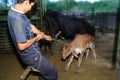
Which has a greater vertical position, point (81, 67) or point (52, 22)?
point (52, 22)

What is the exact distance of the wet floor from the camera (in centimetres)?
519

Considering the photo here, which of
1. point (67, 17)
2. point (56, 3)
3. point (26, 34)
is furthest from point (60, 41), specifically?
point (26, 34)

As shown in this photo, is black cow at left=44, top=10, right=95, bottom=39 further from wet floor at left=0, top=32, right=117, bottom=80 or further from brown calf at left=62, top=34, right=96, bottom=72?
brown calf at left=62, top=34, right=96, bottom=72

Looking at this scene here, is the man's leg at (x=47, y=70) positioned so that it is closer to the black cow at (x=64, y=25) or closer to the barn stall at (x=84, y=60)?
the barn stall at (x=84, y=60)

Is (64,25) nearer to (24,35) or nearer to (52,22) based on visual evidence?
(52,22)

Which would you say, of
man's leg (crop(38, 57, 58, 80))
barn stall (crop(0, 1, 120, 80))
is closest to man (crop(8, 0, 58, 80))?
man's leg (crop(38, 57, 58, 80))

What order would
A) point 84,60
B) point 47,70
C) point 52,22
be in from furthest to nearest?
point 52,22 < point 84,60 < point 47,70

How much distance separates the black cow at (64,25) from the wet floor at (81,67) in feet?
1.66

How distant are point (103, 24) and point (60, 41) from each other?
1.43 meters

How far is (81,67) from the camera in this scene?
570cm

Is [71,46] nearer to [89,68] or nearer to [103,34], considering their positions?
[89,68]

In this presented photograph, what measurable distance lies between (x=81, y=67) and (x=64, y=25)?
146cm

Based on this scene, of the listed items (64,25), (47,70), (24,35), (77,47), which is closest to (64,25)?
(64,25)

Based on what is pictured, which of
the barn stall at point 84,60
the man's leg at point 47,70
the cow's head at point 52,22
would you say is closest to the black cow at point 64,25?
the cow's head at point 52,22
